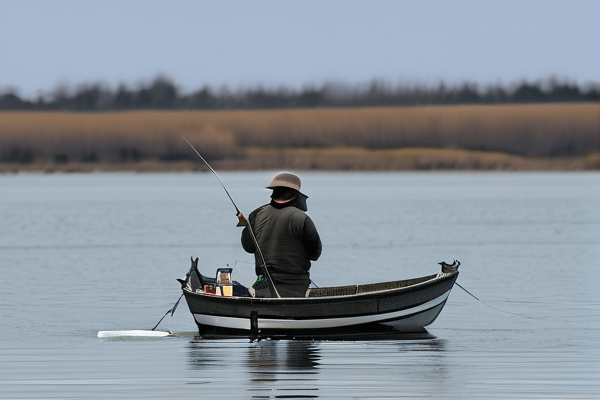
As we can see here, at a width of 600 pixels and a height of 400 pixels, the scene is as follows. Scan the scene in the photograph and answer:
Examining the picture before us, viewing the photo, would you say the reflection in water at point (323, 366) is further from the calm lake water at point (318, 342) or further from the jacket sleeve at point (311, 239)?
the jacket sleeve at point (311, 239)

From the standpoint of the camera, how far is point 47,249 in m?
27.5

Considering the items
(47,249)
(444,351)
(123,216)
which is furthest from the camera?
(123,216)

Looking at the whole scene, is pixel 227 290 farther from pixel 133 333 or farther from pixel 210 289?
pixel 133 333

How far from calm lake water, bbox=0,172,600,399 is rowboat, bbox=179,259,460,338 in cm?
20

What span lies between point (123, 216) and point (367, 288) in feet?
105

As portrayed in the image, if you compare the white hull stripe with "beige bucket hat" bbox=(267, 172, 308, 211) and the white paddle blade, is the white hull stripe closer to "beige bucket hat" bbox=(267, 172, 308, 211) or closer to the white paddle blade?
the white paddle blade

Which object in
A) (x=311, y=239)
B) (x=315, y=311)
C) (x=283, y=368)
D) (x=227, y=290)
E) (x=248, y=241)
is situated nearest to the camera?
(x=283, y=368)

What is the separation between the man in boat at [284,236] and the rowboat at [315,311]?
292mm

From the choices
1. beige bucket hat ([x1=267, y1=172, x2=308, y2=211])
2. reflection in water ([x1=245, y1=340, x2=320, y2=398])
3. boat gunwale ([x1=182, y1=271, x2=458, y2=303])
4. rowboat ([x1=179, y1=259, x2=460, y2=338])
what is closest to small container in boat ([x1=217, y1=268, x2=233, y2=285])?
rowboat ([x1=179, y1=259, x2=460, y2=338])

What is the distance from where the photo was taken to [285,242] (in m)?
11.3

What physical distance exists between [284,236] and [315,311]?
1001 millimetres

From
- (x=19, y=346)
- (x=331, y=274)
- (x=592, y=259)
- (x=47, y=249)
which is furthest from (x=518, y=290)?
(x=47, y=249)

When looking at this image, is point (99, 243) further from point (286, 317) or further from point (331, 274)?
point (286, 317)

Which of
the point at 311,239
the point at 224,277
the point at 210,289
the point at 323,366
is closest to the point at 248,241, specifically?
the point at 311,239
